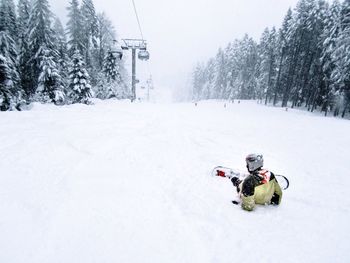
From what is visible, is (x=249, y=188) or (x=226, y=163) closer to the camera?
(x=249, y=188)

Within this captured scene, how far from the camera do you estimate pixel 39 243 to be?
119 inches

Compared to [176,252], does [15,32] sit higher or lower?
higher

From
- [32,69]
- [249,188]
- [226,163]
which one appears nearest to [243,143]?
[226,163]

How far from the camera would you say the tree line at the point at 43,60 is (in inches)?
864

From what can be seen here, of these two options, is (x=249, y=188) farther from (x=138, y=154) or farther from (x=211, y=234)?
(x=138, y=154)

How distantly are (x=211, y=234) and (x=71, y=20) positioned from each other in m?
38.9

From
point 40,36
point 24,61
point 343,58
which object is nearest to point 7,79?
point 40,36

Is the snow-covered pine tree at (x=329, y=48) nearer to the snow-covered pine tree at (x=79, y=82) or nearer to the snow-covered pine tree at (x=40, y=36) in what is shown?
the snow-covered pine tree at (x=79, y=82)

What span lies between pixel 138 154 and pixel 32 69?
2715 centimetres

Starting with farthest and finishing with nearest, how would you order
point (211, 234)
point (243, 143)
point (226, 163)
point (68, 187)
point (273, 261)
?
point (243, 143) → point (226, 163) → point (68, 187) → point (211, 234) → point (273, 261)

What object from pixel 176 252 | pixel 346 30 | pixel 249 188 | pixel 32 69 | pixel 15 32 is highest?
pixel 346 30

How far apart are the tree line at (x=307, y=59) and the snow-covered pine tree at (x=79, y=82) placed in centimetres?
3113

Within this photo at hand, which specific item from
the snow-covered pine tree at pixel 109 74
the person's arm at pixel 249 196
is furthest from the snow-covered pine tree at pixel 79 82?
the person's arm at pixel 249 196

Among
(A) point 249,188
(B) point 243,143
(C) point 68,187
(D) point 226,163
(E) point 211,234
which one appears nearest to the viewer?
(E) point 211,234
